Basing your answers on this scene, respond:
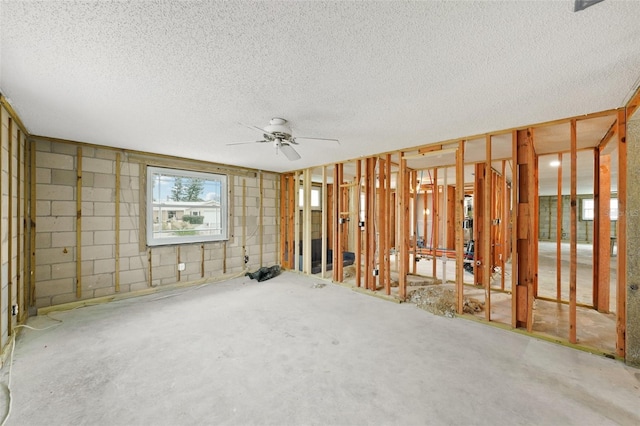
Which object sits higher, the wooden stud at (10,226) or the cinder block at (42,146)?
the cinder block at (42,146)

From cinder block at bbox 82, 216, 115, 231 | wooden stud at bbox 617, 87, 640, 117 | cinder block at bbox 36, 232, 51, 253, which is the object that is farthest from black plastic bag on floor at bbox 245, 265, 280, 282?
wooden stud at bbox 617, 87, 640, 117

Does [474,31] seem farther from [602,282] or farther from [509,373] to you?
[602,282]

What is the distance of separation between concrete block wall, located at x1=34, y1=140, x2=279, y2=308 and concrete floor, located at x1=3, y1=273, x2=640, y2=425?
0.56 metres

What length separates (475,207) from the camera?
4.57 m

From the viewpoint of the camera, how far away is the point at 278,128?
2.55 metres

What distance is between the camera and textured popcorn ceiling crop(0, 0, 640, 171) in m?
1.28

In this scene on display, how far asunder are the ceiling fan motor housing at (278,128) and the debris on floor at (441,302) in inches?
119

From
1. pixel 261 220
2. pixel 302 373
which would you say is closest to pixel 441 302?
pixel 302 373

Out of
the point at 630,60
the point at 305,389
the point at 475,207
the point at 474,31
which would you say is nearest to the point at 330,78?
the point at 474,31

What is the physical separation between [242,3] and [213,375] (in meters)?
2.55

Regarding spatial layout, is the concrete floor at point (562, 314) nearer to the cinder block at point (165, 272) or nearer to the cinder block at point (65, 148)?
the cinder block at point (165, 272)

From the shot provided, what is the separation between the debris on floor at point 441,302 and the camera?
3421mm

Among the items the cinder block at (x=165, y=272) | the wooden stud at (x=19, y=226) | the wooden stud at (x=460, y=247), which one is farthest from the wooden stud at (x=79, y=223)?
the wooden stud at (x=460, y=247)

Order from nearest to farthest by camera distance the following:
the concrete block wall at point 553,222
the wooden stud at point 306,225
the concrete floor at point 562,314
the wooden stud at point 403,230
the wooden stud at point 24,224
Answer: the concrete floor at point 562,314, the wooden stud at point 24,224, the wooden stud at point 403,230, the wooden stud at point 306,225, the concrete block wall at point 553,222
